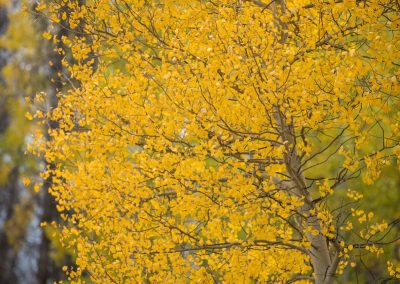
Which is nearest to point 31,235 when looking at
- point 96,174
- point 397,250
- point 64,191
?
point 64,191

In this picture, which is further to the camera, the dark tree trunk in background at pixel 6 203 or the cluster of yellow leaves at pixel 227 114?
the dark tree trunk in background at pixel 6 203

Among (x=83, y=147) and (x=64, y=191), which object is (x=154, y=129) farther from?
(x=64, y=191)

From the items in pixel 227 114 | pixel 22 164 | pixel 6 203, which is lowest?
pixel 227 114

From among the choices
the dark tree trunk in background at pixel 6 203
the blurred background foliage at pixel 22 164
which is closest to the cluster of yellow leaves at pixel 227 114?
the blurred background foliage at pixel 22 164

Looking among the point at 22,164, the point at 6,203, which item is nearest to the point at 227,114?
the point at 6,203

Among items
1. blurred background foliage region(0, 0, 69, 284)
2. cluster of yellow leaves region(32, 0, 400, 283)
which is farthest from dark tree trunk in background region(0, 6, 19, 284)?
cluster of yellow leaves region(32, 0, 400, 283)

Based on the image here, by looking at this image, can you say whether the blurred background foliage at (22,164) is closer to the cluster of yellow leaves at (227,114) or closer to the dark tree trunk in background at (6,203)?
the dark tree trunk in background at (6,203)

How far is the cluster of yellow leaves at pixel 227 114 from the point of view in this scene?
18.8 ft

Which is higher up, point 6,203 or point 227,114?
point 6,203

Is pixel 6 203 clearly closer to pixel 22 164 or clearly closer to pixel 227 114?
pixel 22 164

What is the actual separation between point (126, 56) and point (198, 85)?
1.39 meters

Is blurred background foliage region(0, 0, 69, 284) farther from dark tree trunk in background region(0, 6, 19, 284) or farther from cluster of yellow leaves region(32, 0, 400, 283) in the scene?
cluster of yellow leaves region(32, 0, 400, 283)

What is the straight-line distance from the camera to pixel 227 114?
6.21m

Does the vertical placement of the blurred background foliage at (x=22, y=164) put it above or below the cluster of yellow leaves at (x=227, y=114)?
above
